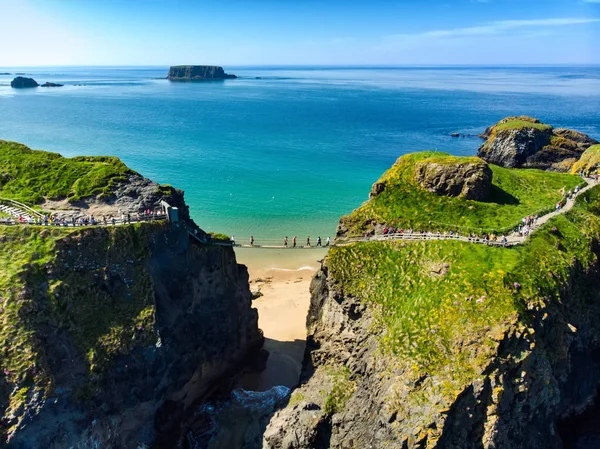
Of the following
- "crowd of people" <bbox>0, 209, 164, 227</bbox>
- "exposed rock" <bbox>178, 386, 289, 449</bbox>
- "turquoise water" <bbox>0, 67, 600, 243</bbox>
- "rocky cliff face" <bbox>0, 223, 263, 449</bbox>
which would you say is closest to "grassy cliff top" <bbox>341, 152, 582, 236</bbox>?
"rocky cliff face" <bbox>0, 223, 263, 449</bbox>

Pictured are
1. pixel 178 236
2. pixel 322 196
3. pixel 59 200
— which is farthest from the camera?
pixel 322 196

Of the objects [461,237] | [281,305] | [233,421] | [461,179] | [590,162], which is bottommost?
[233,421]

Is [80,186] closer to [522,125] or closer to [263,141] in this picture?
[263,141]

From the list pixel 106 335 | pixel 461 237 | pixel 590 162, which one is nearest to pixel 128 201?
pixel 106 335

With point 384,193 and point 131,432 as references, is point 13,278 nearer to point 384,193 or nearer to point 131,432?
point 131,432

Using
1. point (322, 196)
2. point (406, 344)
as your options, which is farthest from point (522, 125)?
point (406, 344)
